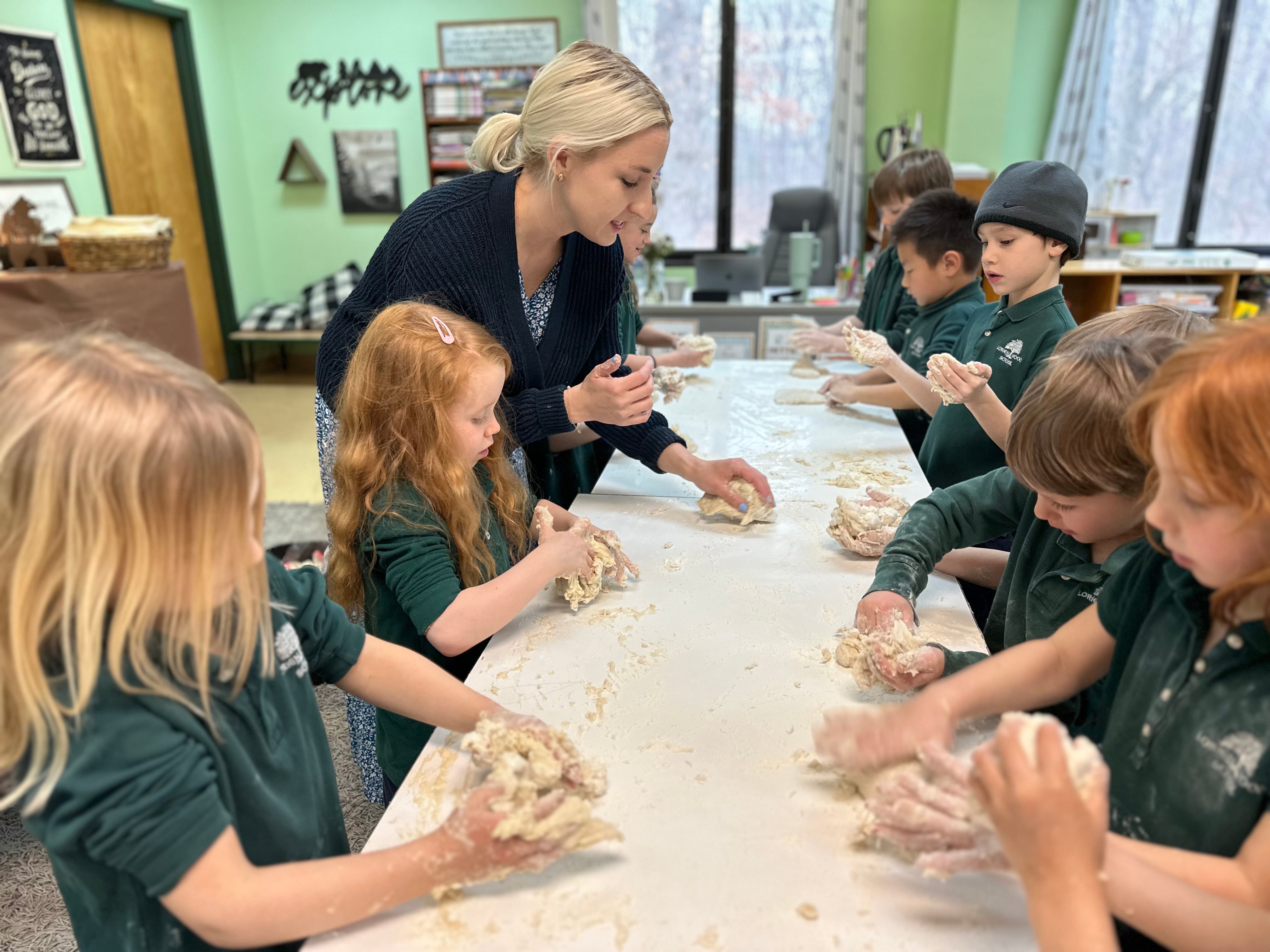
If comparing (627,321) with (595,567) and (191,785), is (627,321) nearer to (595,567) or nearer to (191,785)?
(595,567)

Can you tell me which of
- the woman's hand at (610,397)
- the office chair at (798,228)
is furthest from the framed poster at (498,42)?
the woman's hand at (610,397)

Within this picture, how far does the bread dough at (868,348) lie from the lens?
6.48 feet

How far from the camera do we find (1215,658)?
751mm

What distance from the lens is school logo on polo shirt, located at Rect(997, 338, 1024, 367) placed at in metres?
1.80

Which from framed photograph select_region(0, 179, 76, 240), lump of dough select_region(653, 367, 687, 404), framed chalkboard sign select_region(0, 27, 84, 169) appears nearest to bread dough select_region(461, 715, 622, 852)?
lump of dough select_region(653, 367, 687, 404)

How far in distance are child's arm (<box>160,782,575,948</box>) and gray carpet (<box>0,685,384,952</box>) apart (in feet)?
2.72

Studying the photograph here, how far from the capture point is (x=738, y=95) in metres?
5.73

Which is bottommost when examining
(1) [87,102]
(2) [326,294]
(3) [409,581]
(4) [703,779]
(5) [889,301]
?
(2) [326,294]

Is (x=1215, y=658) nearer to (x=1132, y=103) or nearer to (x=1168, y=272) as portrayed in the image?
(x=1168, y=272)

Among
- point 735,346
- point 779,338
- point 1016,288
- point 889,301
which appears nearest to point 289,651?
point 1016,288

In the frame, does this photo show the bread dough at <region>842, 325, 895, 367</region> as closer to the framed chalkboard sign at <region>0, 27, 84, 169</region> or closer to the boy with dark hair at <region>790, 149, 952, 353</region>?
the boy with dark hair at <region>790, 149, 952, 353</region>

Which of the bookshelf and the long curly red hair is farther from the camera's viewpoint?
the bookshelf

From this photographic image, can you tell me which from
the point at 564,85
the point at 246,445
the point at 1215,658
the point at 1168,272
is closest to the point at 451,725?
the point at 246,445

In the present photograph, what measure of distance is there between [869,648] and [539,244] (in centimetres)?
101
